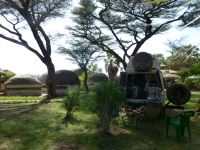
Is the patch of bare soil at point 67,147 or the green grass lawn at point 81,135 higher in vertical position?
the green grass lawn at point 81,135

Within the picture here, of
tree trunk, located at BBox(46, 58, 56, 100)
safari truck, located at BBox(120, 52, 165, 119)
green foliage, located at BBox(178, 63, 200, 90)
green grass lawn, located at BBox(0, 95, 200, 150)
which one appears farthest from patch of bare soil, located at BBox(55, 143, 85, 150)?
tree trunk, located at BBox(46, 58, 56, 100)

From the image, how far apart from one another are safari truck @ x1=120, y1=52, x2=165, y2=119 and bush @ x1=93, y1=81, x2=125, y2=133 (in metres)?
3.28

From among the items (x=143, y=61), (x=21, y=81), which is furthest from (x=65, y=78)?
(x=143, y=61)

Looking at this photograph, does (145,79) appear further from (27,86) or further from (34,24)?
(27,86)

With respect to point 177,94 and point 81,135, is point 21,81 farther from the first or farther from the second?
point 81,135

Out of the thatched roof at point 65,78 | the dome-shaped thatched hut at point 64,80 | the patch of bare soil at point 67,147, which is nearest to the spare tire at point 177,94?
the patch of bare soil at point 67,147

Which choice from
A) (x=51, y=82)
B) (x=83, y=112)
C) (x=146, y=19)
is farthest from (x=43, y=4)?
(x=83, y=112)

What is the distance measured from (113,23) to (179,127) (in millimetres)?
23492

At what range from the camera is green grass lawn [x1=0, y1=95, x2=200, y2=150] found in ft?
34.2

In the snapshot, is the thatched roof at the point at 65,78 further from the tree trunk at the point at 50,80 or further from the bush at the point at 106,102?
the bush at the point at 106,102

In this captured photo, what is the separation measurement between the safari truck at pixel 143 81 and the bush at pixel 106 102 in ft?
10.8

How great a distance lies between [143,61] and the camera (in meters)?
15.8

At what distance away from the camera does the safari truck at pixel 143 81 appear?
1539cm

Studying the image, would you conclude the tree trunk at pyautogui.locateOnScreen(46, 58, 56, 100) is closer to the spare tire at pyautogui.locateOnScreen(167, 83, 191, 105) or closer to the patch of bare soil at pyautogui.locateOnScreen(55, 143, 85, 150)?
the spare tire at pyautogui.locateOnScreen(167, 83, 191, 105)
